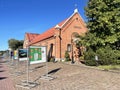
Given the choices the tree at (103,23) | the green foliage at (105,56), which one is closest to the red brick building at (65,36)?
the tree at (103,23)

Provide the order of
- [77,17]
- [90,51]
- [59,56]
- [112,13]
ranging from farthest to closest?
[77,17] < [59,56] < [90,51] < [112,13]

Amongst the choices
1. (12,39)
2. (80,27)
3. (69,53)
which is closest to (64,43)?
(69,53)

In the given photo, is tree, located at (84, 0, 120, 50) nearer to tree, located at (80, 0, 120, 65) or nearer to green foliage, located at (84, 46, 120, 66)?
tree, located at (80, 0, 120, 65)

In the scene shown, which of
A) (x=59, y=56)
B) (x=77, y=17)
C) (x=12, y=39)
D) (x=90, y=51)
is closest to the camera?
(x=90, y=51)

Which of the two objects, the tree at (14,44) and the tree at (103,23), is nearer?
the tree at (103,23)

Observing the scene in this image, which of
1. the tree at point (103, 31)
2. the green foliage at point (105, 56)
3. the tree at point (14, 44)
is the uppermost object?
the tree at point (14, 44)

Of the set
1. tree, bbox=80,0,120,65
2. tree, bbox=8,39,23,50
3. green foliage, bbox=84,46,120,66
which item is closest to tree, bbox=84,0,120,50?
tree, bbox=80,0,120,65

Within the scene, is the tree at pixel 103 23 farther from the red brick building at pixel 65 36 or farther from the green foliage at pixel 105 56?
the red brick building at pixel 65 36

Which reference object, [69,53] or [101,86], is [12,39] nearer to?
[69,53]

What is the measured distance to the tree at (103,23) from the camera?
20344 mm

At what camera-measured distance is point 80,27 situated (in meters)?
33.0

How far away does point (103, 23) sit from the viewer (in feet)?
68.0

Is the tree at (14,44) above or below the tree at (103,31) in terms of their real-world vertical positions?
above

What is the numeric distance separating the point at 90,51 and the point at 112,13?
5289mm
